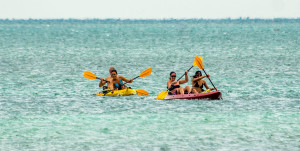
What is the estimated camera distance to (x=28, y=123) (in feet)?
61.0

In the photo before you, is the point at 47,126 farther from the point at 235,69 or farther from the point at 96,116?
the point at 235,69

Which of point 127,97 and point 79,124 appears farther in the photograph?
point 127,97

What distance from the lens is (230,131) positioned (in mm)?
17156

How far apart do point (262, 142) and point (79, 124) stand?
5657mm

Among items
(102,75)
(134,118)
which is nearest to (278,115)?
(134,118)

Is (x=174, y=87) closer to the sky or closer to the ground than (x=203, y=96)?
closer to the sky

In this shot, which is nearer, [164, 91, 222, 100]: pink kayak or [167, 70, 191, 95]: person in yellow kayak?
[164, 91, 222, 100]: pink kayak

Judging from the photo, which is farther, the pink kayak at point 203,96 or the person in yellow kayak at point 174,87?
the person in yellow kayak at point 174,87

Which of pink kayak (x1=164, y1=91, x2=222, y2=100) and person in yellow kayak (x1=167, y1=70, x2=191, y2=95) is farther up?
person in yellow kayak (x1=167, y1=70, x2=191, y2=95)

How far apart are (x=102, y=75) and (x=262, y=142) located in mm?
21541

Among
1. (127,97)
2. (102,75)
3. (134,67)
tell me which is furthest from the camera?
(134,67)

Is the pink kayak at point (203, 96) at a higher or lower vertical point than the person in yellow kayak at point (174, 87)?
lower

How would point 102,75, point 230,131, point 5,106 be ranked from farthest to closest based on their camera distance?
1. point 102,75
2. point 5,106
3. point 230,131

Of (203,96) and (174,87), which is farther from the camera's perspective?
(174,87)
